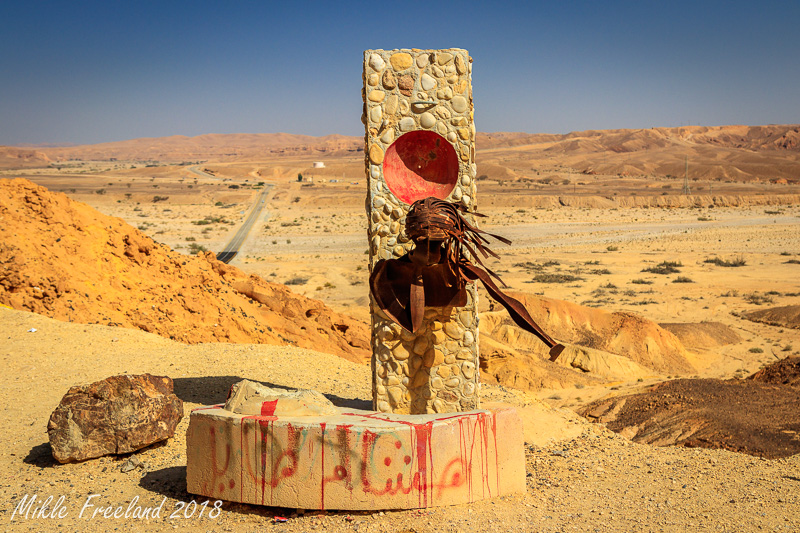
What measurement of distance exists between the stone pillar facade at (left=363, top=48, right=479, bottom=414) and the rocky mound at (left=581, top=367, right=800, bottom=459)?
351 cm

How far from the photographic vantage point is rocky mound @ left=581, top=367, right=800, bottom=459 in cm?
864

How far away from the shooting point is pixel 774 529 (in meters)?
5.52

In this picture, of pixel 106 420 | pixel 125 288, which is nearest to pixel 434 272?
pixel 106 420

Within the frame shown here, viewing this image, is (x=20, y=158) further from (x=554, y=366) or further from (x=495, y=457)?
(x=495, y=457)

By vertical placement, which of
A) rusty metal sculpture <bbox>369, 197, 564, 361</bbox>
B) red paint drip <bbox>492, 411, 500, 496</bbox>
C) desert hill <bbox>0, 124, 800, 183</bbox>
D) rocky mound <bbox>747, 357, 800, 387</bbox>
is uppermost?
desert hill <bbox>0, 124, 800, 183</bbox>

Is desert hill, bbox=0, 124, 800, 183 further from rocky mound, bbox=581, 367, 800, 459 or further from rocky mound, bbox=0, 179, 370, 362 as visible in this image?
rocky mound, bbox=581, 367, 800, 459

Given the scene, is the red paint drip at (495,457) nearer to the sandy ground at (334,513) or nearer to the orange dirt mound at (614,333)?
the sandy ground at (334,513)

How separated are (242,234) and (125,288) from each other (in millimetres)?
29176

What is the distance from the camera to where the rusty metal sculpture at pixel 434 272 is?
634 centimetres

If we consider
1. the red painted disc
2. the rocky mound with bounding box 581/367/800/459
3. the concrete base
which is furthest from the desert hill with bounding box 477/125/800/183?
the concrete base

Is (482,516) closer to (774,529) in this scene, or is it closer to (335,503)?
(335,503)

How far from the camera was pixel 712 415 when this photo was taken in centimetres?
984

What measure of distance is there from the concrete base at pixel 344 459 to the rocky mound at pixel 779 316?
14.5m

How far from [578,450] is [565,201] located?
5084 centimetres
